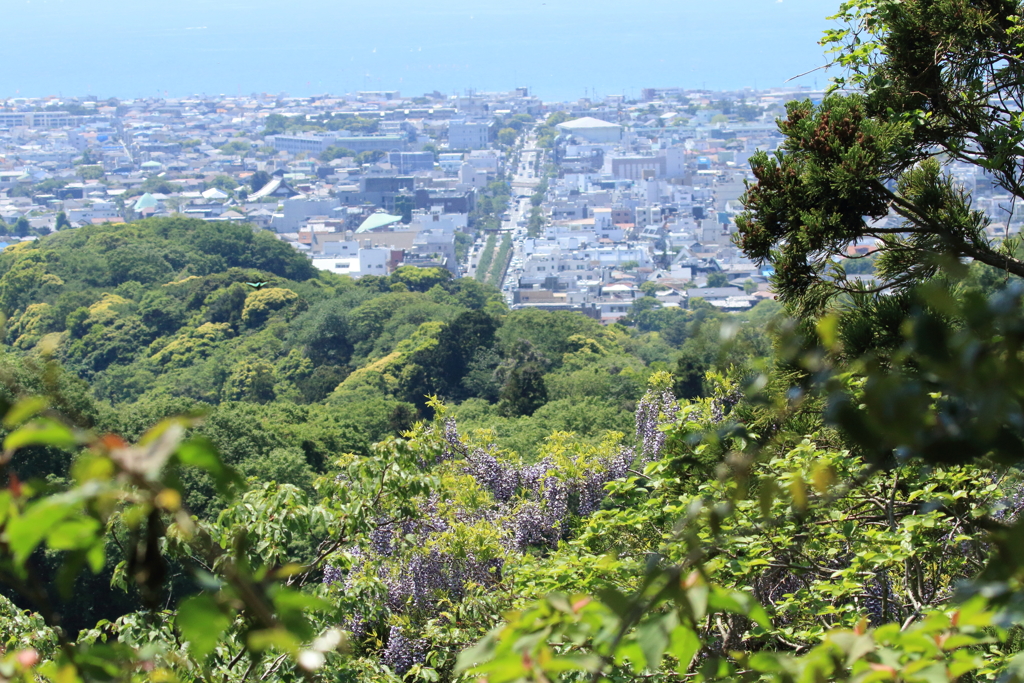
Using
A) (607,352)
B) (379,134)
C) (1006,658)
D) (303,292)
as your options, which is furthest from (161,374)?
(379,134)

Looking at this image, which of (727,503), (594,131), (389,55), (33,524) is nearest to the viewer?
(33,524)

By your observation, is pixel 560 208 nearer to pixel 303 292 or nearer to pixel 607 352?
pixel 303 292

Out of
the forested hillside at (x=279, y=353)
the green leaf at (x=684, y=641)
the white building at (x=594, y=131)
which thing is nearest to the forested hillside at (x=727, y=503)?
the green leaf at (x=684, y=641)

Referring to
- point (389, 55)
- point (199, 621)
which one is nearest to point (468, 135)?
point (389, 55)

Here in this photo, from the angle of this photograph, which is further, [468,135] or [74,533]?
[468,135]

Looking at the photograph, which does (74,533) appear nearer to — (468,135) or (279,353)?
(279,353)

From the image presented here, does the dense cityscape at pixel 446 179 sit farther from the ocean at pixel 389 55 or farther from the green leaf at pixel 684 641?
the green leaf at pixel 684 641

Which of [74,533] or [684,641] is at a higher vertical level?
[74,533]

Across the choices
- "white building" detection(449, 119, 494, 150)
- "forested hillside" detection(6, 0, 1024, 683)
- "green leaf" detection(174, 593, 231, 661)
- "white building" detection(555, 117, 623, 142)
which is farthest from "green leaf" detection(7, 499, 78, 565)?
"white building" detection(555, 117, 623, 142)
